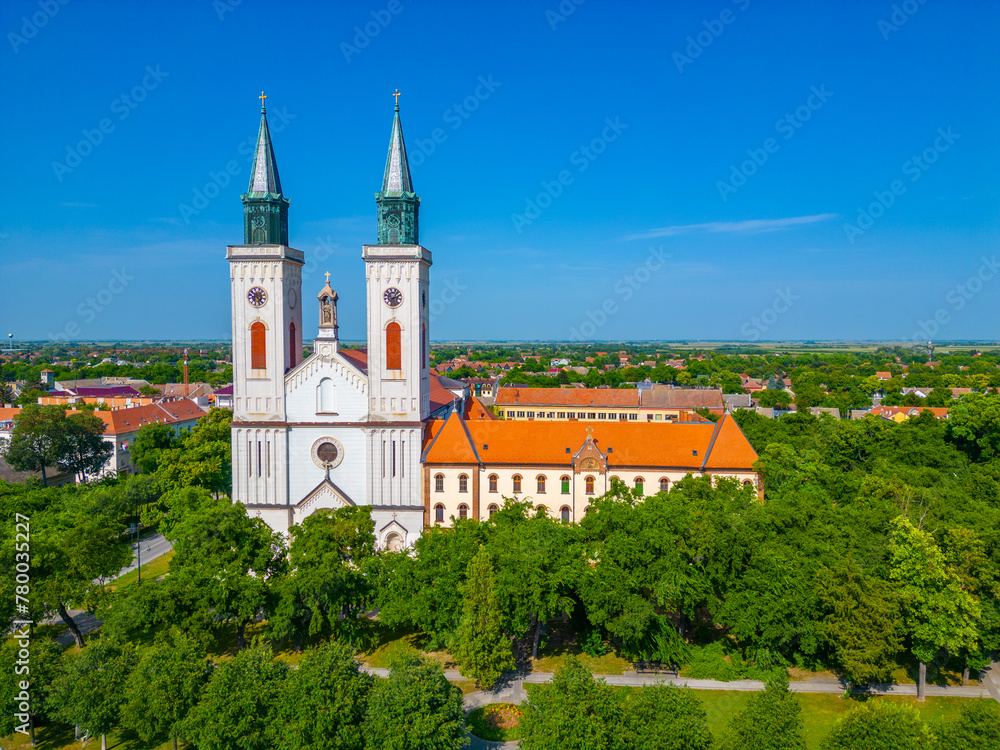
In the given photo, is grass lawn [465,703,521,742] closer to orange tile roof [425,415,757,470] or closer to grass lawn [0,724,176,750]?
grass lawn [0,724,176,750]

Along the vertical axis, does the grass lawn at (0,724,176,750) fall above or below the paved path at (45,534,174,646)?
below

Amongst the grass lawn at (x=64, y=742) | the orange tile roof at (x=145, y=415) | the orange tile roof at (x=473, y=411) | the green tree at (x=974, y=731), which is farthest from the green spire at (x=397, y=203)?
the orange tile roof at (x=145, y=415)

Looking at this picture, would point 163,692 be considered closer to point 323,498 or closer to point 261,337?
point 323,498

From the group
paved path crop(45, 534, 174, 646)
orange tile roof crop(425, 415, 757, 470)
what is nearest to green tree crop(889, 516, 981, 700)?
orange tile roof crop(425, 415, 757, 470)

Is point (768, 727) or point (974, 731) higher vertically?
point (974, 731)

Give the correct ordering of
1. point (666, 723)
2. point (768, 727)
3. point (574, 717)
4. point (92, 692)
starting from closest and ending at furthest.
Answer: point (768, 727), point (666, 723), point (574, 717), point (92, 692)

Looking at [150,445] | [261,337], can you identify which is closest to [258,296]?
[261,337]
